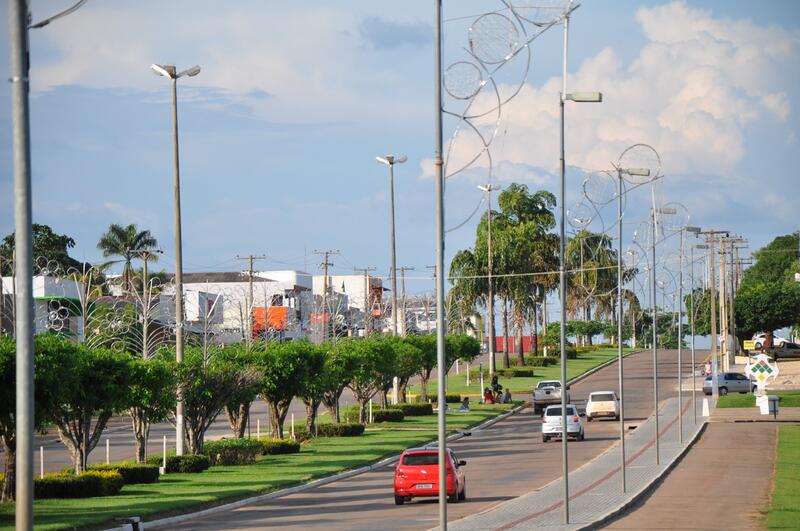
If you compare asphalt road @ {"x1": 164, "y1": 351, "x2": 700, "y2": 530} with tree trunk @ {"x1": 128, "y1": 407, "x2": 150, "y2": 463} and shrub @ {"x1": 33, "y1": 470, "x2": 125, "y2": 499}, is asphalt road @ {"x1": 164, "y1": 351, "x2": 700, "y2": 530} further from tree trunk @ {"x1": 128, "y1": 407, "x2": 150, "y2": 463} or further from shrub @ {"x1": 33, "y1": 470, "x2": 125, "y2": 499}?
tree trunk @ {"x1": 128, "y1": 407, "x2": 150, "y2": 463}

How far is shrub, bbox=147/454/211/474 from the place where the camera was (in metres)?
42.7

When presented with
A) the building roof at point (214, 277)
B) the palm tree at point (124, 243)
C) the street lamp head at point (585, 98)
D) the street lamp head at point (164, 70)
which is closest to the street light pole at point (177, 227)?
the street lamp head at point (164, 70)

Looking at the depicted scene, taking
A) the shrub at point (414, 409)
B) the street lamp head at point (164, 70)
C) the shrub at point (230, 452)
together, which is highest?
the street lamp head at point (164, 70)

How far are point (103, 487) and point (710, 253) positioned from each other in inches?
2842

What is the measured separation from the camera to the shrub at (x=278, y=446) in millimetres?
51656

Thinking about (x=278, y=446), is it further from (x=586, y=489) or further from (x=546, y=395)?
(x=546, y=395)

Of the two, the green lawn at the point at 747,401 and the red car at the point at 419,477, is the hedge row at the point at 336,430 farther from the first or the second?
the red car at the point at 419,477

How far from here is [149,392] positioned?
131 ft

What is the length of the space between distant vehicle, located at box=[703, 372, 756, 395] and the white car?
1892 cm

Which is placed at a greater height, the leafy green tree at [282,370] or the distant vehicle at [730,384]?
the leafy green tree at [282,370]

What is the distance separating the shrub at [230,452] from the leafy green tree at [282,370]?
3.59 m

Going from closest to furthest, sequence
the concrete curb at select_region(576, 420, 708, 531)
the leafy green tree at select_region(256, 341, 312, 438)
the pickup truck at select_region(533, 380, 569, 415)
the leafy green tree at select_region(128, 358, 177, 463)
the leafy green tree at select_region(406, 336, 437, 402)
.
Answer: the concrete curb at select_region(576, 420, 708, 531), the leafy green tree at select_region(128, 358, 177, 463), the leafy green tree at select_region(256, 341, 312, 438), the pickup truck at select_region(533, 380, 569, 415), the leafy green tree at select_region(406, 336, 437, 402)

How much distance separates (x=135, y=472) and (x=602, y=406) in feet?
123

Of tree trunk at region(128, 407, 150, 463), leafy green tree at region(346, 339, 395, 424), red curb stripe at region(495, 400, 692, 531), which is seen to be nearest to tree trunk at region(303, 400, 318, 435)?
leafy green tree at region(346, 339, 395, 424)
